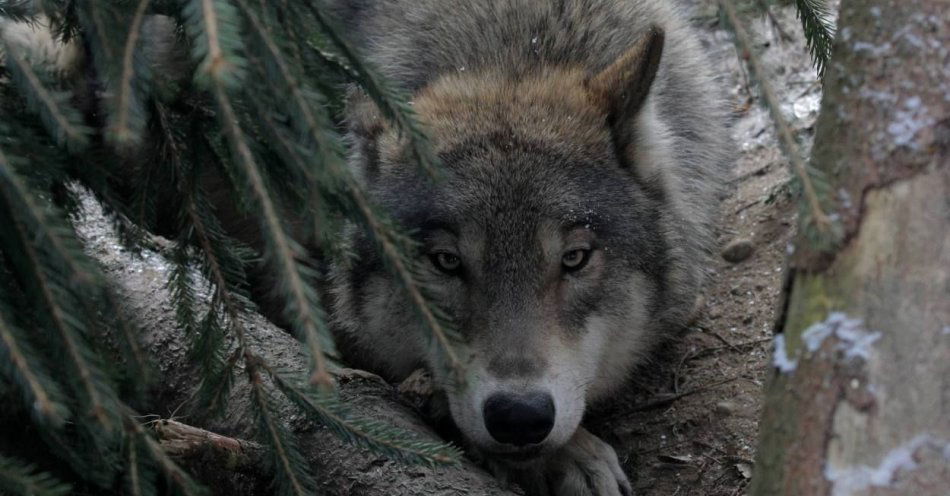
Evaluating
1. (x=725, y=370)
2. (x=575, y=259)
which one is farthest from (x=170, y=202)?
(x=725, y=370)

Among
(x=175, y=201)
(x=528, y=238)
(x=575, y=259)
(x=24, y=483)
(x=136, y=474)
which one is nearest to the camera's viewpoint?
(x=24, y=483)

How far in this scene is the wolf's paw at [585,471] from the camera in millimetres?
3217

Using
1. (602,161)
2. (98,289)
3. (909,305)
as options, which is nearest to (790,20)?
(602,161)

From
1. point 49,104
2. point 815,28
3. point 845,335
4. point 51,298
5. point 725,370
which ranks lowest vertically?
point 725,370

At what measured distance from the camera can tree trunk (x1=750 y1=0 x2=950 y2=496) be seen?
1619 mm

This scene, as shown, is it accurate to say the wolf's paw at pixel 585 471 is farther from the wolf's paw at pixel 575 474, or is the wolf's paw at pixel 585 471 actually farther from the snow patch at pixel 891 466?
the snow patch at pixel 891 466

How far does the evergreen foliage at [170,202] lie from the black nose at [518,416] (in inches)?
20.0

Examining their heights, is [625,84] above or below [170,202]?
below

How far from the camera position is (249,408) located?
256 centimetres

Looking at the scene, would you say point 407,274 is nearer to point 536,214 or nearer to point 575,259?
point 536,214

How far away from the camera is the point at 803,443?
171 centimetres

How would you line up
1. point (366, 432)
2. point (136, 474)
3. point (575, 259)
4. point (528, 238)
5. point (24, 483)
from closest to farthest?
1. point (24, 483)
2. point (136, 474)
3. point (366, 432)
4. point (528, 238)
5. point (575, 259)

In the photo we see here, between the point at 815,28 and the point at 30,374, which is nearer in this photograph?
the point at 30,374

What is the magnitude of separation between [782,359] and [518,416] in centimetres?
108
